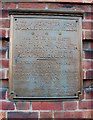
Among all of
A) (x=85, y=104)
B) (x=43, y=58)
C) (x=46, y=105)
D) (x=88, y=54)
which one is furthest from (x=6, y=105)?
(x=88, y=54)

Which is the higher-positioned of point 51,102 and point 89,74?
point 89,74

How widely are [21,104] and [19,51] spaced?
0.44 meters

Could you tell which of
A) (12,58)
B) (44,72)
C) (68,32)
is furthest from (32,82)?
(68,32)

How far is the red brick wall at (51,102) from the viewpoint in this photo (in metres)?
2.07

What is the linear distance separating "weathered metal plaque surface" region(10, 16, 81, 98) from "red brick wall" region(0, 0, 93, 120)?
6 cm

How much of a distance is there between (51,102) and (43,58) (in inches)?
14.5

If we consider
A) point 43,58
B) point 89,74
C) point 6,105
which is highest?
point 43,58

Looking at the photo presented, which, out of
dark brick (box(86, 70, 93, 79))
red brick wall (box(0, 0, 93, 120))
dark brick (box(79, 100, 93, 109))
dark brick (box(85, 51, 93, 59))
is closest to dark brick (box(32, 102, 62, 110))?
red brick wall (box(0, 0, 93, 120))

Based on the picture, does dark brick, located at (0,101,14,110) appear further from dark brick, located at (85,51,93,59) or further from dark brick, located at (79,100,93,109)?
dark brick, located at (85,51,93,59)

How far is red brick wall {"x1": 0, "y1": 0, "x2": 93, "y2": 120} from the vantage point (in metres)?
2.07

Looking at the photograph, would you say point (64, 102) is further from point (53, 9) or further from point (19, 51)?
point (53, 9)

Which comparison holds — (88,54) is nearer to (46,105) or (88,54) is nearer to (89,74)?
(89,74)

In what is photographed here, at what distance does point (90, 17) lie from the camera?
2.14m

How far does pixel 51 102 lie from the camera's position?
6.84 ft
